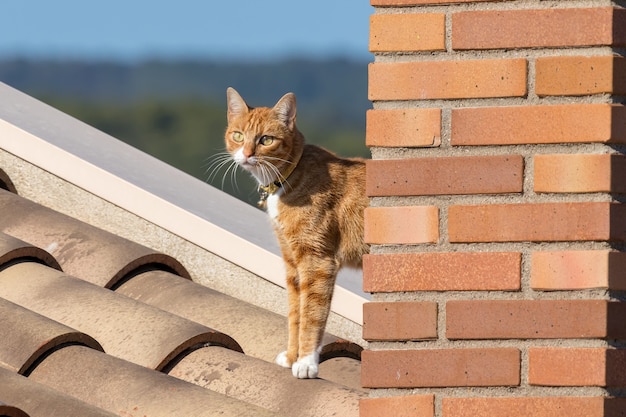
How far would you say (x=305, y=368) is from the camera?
4.43m

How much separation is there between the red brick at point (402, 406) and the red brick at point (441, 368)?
0.03 m

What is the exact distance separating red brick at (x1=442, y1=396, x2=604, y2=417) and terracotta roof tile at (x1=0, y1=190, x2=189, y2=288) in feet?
8.02

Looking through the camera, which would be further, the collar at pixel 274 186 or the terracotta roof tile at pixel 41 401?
the collar at pixel 274 186

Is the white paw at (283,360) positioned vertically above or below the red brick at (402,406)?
below

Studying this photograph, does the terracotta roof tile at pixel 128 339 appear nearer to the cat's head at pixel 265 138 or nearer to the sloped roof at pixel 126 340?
the sloped roof at pixel 126 340

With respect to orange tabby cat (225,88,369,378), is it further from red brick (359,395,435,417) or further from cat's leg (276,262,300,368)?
red brick (359,395,435,417)

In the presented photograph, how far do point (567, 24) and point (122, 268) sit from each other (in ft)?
8.95

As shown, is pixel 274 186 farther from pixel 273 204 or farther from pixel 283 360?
pixel 283 360

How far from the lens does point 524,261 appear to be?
3.29 metres

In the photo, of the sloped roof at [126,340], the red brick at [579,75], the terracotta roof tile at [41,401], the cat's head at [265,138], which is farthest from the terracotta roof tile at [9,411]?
the cat's head at [265,138]

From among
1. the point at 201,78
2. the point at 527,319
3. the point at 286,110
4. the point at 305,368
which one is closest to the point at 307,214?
the point at 286,110

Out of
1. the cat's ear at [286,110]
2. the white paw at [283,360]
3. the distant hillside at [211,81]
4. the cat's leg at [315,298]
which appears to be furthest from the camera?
the distant hillside at [211,81]

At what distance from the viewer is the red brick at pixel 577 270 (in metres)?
3.24

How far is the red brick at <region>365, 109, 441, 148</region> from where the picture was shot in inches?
131
